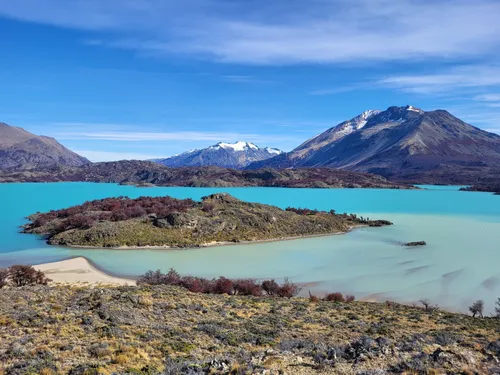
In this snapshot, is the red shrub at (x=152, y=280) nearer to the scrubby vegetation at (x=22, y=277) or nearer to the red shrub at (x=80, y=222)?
the scrubby vegetation at (x=22, y=277)

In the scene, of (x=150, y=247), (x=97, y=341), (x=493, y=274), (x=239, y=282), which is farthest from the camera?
(x=150, y=247)

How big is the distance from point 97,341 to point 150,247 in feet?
127

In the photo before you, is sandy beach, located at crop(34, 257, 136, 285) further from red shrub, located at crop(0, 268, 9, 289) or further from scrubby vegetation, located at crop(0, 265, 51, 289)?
red shrub, located at crop(0, 268, 9, 289)

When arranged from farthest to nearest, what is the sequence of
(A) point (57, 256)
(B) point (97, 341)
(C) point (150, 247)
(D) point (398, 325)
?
(C) point (150, 247) → (A) point (57, 256) → (D) point (398, 325) → (B) point (97, 341)

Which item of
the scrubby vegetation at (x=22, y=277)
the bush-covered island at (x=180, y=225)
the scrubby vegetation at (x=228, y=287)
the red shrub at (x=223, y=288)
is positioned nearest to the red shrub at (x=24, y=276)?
the scrubby vegetation at (x=22, y=277)

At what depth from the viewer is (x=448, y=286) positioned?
1344 inches

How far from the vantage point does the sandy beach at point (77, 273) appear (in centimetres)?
3277

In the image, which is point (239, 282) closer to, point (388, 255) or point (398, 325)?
point (398, 325)

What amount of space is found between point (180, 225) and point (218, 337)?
A: 43095mm

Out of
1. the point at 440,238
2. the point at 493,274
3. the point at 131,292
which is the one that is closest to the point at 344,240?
the point at 440,238

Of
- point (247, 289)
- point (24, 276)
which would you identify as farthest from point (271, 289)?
point (24, 276)

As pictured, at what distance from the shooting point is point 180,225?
58.4 m

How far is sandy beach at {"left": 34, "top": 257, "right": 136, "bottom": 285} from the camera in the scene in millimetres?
32766

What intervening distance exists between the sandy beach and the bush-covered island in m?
11.6
